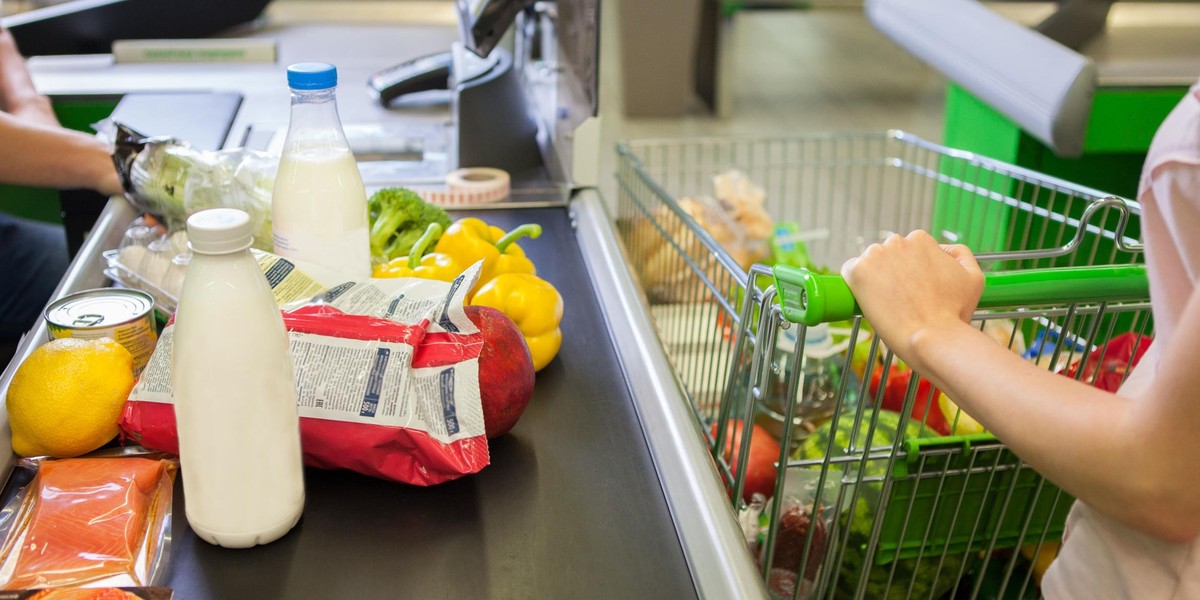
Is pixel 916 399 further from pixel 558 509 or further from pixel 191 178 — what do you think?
pixel 191 178

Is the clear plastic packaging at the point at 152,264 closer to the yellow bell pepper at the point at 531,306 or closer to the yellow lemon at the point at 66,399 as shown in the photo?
the yellow lemon at the point at 66,399

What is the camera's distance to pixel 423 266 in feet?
3.50

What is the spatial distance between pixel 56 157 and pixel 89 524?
2.83 ft

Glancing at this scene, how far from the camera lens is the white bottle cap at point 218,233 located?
2.07ft

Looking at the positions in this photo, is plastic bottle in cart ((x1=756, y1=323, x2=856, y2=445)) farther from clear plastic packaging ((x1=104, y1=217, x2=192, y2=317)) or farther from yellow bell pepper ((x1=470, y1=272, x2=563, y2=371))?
clear plastic packaging ((x1=104, y1=217, x2=192, y2=317))

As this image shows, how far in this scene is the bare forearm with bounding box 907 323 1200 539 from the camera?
2.08ft

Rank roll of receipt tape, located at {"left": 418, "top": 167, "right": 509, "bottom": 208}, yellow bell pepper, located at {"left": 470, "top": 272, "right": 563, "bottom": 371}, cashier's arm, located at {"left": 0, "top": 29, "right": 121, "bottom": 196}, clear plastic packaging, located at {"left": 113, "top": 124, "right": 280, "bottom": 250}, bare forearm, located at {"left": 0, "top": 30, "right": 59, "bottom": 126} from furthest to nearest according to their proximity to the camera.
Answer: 1. bare forearm, located at {"left": 0, "top": 30, "right": 59, "bottom": 126}
2. roll of receipt tape, located at {"left": 418, "top": 167, "right": 509, "bottom": 208}
3. cashier's arm, located at {"left": 0, "top": 29, "right": 121, "bottom": 196}
4. clear plastic packaging, located at {"left": 113, "top": 124, "right": 280, "bottom": 250}
5. yellow bell pepper, located at {"left": 470, "top": 272, "right": 563, "bottom": 371}

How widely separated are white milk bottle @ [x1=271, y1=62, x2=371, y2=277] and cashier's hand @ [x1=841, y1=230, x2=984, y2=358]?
0.51m

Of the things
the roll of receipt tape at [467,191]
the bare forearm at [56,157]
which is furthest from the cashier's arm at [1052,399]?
the bare forearm at [56,157]

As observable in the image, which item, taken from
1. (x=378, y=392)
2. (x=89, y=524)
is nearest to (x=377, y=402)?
(x=378, y=392)

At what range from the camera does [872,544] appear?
1.03 m

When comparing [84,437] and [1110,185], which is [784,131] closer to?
[1110,185]

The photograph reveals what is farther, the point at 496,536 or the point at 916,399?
the point at 916,399

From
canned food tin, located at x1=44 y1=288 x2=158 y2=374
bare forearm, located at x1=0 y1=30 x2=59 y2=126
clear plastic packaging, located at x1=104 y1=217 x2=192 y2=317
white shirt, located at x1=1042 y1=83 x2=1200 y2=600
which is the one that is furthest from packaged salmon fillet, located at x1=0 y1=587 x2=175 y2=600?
bare forearm, located at x1=0 y1=30 x2=59 y2=126
